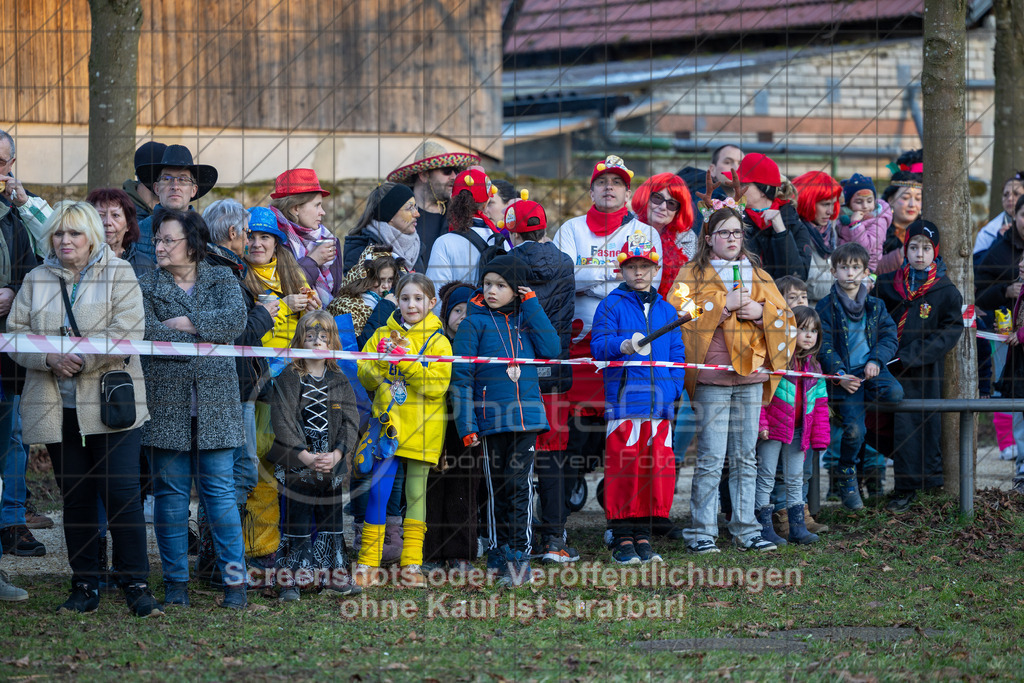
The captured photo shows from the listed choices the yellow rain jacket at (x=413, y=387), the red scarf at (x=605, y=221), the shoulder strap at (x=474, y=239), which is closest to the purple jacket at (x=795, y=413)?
the red scarf at (x=605, y=221)

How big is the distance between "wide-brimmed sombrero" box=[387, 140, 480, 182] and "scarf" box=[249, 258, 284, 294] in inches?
60.7

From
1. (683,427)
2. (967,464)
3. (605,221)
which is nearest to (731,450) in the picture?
(683,427)

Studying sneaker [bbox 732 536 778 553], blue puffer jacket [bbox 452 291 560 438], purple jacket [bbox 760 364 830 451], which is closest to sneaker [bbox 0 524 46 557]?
blue puffer jacket [bbox 452 291 560 438]

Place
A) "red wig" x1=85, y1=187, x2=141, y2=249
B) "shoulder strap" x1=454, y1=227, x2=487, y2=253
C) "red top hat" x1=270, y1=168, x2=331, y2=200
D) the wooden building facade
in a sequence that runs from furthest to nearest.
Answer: the wooden building facade < "shoulder strap" x1=454, y1=227, x2=487, y2=253 < "red top hat" x1=270, y1=168, x2=331, y2=200 < "red wig" x1=85, y1=187, x2=141, y2=249

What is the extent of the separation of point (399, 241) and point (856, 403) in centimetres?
288

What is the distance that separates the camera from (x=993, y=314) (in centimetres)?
797

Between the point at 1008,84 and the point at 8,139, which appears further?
the point at 1008,84

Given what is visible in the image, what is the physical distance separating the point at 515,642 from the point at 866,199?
193 inches

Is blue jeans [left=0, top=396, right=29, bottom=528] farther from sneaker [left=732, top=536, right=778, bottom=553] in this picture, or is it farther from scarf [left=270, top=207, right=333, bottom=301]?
sneaker [left=732, top=536, right=778, bottom=553]

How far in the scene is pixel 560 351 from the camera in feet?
19.9

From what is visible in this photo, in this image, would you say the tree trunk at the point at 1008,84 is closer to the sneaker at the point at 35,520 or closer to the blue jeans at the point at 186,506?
the blue jeans at the point at 186,506

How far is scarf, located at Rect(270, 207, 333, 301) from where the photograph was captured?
6.13m

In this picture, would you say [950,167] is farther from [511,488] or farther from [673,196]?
[511,488]

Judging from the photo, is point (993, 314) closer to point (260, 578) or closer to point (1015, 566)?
point (1015, 566)
